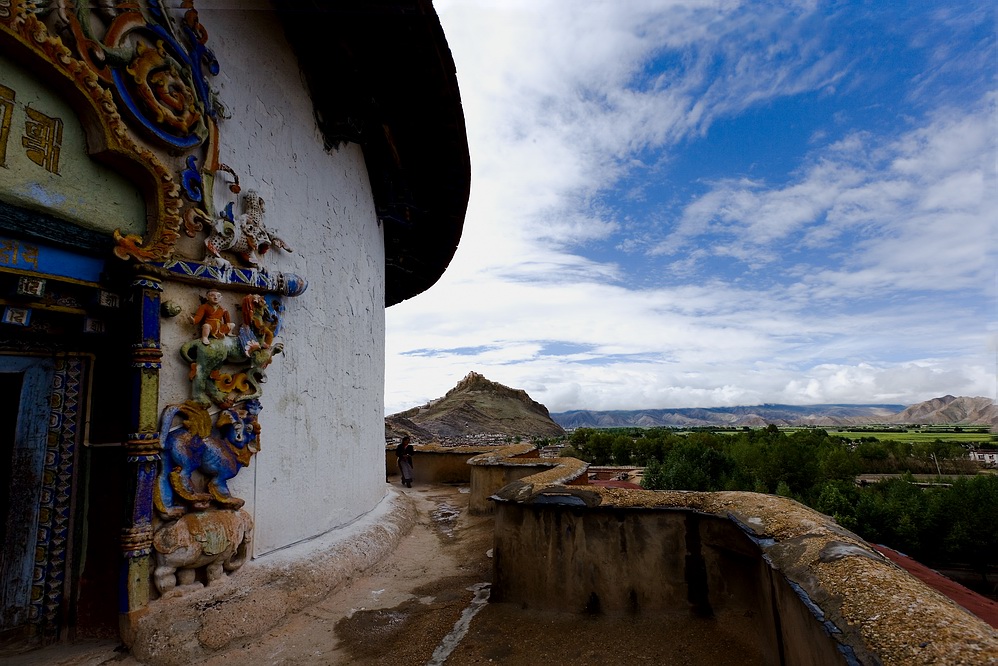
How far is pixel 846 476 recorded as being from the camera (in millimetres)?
21469

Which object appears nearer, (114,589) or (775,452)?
(114,589)

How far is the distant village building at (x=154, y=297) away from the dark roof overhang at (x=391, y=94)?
49 mm

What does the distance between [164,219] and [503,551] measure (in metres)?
4.19

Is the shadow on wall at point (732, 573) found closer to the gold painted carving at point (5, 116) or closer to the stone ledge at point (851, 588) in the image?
the stone ledge at point (851, 588)

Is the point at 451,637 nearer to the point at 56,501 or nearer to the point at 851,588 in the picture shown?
the point at 851,588

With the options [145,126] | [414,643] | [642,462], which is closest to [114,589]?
[414,643]

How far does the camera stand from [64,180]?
11.3ft

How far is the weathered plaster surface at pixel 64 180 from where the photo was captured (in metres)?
3.18

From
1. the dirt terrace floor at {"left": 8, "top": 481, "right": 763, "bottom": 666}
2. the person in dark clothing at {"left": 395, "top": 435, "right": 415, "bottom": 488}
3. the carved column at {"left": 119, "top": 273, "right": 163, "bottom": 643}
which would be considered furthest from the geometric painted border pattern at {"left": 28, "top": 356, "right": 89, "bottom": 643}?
the person in dark clothing at {"left": 395, "top": 435, "right": 415, "bottom": 488}

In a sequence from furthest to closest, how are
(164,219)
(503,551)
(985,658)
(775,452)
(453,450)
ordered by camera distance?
(775,452) < (453,450) < (503,551) < (164,219) < (985,658)

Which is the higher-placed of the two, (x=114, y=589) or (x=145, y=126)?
(x=145, y=126)

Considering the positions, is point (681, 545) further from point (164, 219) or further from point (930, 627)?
point (164, 219)

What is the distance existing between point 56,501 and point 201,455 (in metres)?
0.98

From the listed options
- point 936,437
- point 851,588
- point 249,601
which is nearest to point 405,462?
point 249,601
